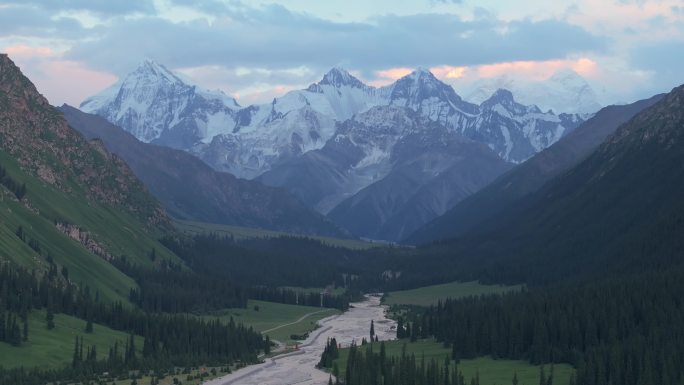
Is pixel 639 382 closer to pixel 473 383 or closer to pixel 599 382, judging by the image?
pixel 599 382

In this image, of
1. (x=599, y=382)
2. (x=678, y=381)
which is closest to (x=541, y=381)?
(x=599, y=382)

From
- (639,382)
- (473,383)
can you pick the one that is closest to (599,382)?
(639,382)

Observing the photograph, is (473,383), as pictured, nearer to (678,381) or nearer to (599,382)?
(599,382)

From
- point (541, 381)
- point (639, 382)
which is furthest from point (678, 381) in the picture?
point (541, 381)

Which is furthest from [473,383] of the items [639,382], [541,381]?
[639,382]

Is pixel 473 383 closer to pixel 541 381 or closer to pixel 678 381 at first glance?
pixel 541 381
